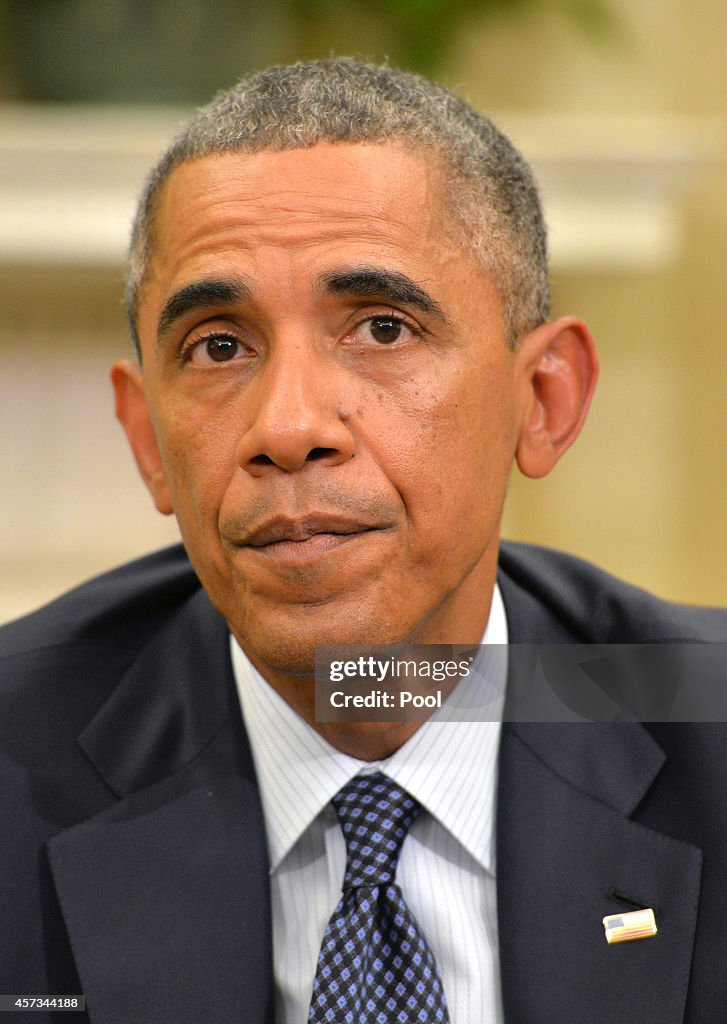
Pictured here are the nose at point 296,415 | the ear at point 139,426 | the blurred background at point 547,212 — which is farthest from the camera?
the blurred background at point 547,212

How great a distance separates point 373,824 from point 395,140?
50 centimetres

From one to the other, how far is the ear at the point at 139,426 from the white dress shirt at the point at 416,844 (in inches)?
7.4

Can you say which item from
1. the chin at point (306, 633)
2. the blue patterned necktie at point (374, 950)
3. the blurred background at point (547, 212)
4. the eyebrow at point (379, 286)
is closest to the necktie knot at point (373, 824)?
the blue patterned necktie at point (374, 950)

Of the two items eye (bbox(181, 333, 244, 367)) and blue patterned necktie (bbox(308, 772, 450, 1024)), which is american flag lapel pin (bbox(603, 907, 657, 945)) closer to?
blue patterned necktie (bbox(308, 772, 450, 1024))

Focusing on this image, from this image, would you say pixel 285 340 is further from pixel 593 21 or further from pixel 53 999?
pixel 593 21

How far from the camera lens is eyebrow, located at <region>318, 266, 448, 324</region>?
859 millimetres

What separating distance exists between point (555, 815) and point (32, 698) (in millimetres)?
425

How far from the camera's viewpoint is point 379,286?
87 cm

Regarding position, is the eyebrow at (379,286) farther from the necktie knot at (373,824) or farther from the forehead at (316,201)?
the necktie knot at (373,824)

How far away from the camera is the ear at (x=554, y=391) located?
1.02m

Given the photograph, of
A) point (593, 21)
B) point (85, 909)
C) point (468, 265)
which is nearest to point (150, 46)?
point (593, 21)

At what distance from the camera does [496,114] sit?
1611 mm

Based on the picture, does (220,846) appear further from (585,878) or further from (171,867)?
(585,878)

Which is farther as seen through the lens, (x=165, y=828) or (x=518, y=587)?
(x=518, y=587)
